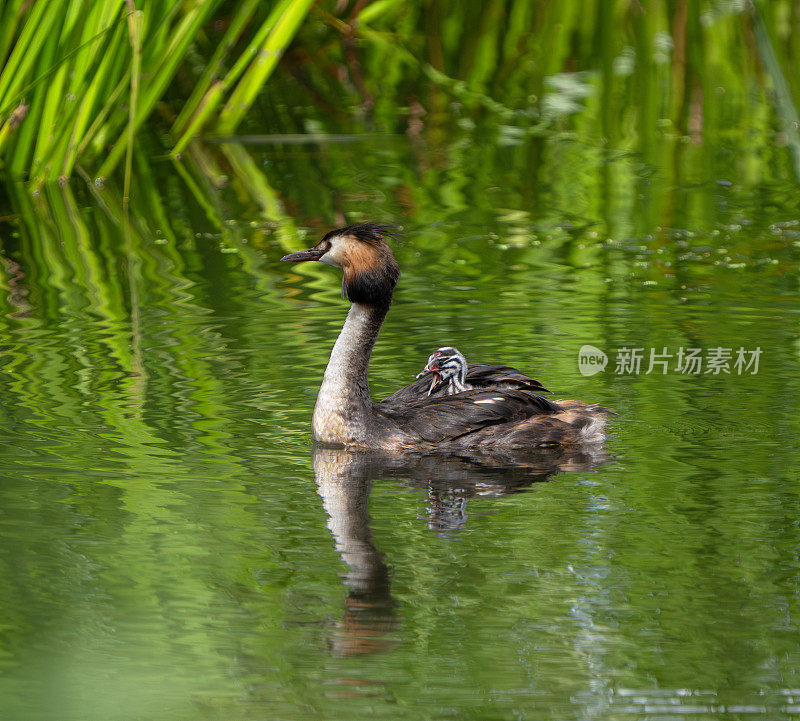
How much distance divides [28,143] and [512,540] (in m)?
8.13

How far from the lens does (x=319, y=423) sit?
6.81 metres

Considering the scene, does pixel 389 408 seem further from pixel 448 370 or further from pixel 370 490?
pixel 370 490

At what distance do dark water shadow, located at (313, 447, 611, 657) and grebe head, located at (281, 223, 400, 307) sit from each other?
794 mm

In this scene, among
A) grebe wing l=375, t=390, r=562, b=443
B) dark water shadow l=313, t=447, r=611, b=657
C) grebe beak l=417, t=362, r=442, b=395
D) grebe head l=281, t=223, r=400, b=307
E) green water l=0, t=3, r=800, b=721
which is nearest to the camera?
green water l=0, t=3, r=800, b=721

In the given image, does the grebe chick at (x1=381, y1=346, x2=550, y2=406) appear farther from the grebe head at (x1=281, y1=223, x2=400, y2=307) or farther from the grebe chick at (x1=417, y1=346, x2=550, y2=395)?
the grebe head at (x1=281, y1=223, x2=400, y2=307)

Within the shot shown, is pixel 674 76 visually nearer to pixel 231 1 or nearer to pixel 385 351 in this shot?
pixel 231 1

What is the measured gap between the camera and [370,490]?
6129 mm

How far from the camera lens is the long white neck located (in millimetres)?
6734

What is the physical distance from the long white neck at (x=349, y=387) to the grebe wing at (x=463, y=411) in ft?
0.55

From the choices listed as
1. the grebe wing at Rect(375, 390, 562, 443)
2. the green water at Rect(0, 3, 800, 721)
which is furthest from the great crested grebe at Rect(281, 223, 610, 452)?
the green water at Rect(0, 3, 800, 721)

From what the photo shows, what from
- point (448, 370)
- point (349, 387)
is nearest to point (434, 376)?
point (448, 370)

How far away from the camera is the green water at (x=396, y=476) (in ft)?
14.1

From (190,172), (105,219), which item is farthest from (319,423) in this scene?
(190,172)

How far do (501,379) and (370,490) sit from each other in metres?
1.17
